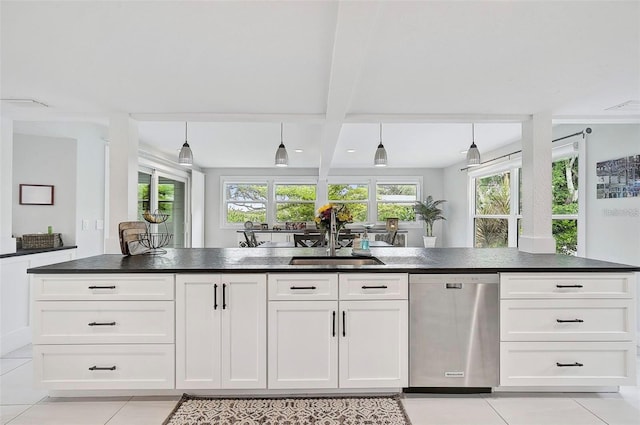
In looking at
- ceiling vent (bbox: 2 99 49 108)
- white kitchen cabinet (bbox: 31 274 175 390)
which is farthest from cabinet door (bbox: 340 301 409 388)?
ceiling vent (bbox: 2 99 49 108)

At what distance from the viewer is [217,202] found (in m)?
8.23

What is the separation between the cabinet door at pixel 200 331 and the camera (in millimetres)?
2164

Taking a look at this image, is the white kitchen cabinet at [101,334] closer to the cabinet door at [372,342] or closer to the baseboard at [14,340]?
the cabinet door at [372,342]

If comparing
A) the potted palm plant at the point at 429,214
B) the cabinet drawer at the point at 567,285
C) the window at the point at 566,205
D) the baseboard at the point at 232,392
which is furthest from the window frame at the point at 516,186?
the baseboard at the point at 232,392

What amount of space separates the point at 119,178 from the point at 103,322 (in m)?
1.38

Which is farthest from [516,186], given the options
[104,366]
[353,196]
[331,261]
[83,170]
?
[83,170]

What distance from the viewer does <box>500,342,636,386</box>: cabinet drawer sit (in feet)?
7.22

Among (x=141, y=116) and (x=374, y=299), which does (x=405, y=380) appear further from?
(x=141, y=116)

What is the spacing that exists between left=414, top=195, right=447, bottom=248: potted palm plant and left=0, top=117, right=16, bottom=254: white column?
22.5 ft

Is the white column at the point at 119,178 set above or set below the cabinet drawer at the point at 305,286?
above

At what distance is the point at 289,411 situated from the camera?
6.82 ft

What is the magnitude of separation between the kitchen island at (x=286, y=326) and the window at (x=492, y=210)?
3772 millimetres

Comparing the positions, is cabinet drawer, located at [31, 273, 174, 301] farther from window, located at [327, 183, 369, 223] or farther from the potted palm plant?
the potted palm plant

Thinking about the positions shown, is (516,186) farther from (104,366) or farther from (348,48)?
(104,366)
